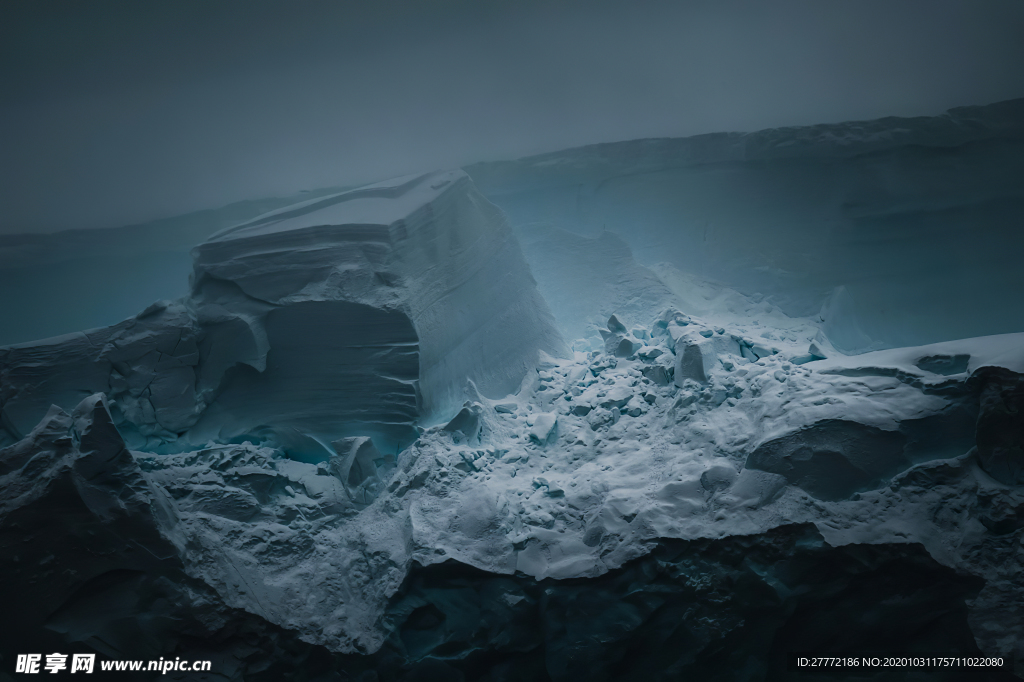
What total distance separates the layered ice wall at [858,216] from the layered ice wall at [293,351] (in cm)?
115

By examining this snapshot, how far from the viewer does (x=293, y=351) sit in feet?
6.92

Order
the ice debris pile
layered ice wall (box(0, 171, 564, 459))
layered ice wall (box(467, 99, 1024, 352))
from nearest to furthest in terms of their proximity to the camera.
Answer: the ice debris pile
layered ice wall (box(0, 171, 564, 459))
layered ice wall (box(467, 99, 1024, 352))

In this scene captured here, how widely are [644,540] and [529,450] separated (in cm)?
51

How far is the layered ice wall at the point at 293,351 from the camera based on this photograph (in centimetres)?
202

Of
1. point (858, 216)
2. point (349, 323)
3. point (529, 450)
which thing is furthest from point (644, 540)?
point (858, 216)

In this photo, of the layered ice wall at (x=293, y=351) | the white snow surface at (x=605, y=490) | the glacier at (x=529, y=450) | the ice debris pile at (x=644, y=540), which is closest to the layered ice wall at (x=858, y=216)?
the glacier at (x=529, y=450)

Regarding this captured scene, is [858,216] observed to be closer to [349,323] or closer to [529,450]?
[529,450]

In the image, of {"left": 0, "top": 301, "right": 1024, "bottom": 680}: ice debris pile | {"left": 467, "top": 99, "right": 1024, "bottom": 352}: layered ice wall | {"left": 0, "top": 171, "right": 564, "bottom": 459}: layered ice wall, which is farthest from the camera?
{"left": 467, "top": 99, "right": 1024, "bottom": 352}: layered ice wall

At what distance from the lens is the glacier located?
1.49 meters

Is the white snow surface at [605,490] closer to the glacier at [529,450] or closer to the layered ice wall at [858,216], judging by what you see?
the glacier at [529,450]

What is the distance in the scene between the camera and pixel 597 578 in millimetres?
1528

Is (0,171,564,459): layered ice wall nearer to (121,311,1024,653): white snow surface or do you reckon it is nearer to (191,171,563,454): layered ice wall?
(191,171,563,454): layered ice wall

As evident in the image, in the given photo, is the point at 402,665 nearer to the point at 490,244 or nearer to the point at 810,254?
the point at 490,244

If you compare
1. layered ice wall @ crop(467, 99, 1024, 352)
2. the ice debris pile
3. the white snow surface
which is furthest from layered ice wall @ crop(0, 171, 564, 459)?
layered ice wall @ crop(467, 99, 1024, 352)
